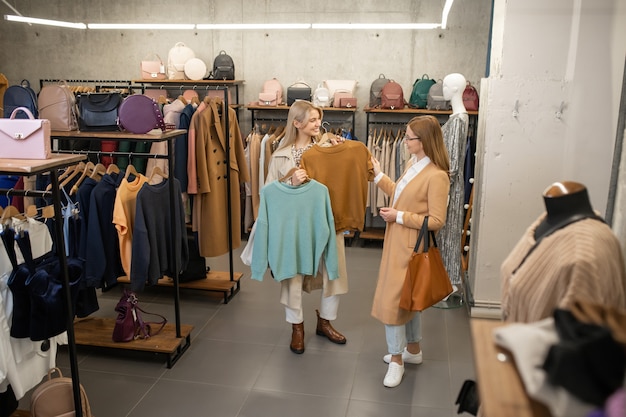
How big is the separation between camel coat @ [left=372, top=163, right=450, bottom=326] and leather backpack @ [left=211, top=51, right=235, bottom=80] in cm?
435

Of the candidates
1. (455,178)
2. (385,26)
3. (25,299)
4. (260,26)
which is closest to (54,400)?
(25,299)

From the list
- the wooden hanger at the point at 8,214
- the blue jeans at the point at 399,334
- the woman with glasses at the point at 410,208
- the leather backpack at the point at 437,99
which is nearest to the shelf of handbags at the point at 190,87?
the leather backpack at the point at 437,99

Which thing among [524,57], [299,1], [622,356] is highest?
[299,1]

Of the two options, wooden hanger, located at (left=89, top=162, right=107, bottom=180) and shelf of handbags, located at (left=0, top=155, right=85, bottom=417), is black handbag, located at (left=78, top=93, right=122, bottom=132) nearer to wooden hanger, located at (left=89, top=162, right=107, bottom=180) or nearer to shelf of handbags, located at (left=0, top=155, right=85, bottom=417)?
wooden hanger, located at (left=89, top=162, right=107, bottom=180)

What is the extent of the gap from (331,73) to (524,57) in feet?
11.7

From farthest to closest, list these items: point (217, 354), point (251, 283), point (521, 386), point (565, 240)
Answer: point (251, 283)
point (217, 354)
point (565, 240)
point (521, 386)

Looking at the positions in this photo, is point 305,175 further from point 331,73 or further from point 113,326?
point 331,73

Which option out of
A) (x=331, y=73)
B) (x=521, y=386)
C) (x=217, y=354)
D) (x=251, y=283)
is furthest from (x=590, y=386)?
(x=331, y=73)

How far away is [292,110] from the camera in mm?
4094

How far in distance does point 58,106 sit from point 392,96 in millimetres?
4008

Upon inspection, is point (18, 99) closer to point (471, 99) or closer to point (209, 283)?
point (209, 283)

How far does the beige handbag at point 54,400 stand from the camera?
306cm

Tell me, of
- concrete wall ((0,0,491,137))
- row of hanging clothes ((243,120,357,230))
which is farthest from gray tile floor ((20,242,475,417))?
concrete wall ((0,0,491,137))

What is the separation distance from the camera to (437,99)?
685 centimetres
